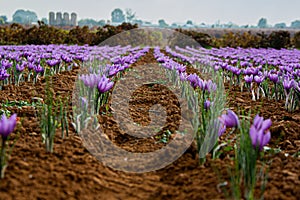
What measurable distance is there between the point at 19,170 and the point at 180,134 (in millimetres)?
1145

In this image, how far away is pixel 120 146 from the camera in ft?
7.97

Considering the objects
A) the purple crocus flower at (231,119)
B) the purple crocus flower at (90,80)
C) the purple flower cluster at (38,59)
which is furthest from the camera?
the purple flower cluster at (38,59)

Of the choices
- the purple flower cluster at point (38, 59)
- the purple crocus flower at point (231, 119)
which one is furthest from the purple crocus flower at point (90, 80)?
the purple flower cluster at point (38, 59)

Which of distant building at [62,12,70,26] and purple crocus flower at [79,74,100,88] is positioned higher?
distant building at [62,12,70,26]

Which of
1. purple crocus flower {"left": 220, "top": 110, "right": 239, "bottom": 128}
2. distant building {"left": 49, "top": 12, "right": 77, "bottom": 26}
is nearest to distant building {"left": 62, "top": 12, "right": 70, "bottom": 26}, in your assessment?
distant building {"left": 49, "top": 12, "right": 77, "bottom": 26}

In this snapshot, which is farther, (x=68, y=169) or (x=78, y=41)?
(x=78, y=41)

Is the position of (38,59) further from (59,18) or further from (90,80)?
(59,18)

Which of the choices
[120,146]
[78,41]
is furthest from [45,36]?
[120,146]

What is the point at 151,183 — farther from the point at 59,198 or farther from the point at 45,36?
the point at 45,36

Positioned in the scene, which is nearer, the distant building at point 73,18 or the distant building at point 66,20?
the distant building at point 73,18

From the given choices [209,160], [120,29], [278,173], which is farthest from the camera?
[120,29]

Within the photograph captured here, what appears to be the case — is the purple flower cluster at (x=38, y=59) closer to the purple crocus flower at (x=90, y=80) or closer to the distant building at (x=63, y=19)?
the purple crocus flower at (x=90, y=80)

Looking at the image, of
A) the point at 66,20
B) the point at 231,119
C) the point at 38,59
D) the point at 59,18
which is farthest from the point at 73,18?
the point at 231,119

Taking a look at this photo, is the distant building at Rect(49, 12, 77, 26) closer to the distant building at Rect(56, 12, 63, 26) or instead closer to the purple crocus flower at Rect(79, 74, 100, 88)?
the distant building at Rect(56, 12, 63, 26)
